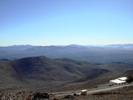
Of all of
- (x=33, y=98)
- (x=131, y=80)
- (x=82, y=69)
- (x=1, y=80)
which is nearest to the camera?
(x=33, y=98)

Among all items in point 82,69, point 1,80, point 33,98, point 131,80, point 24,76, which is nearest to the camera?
point 33,98

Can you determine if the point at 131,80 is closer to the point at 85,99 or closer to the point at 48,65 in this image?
the point at 85,99

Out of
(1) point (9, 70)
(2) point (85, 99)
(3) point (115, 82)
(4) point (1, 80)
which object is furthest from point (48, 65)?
(2) point (85, 99)

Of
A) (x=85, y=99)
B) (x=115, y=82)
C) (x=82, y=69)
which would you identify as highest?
(x=85, y=99)

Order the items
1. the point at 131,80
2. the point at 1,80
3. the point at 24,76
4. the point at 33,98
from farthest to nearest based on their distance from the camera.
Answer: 1. the point at 24,76
2. the point at 1,80
3. the point at 131,80
4. the point at 33,98

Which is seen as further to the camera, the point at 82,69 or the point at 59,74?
the point at 82,69

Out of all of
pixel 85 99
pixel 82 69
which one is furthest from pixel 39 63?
pixel 85 99

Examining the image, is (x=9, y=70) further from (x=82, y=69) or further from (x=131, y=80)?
(x=131, y=80)

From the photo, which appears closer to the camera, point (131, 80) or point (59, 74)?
point (131, 80)

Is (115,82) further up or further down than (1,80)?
further up
